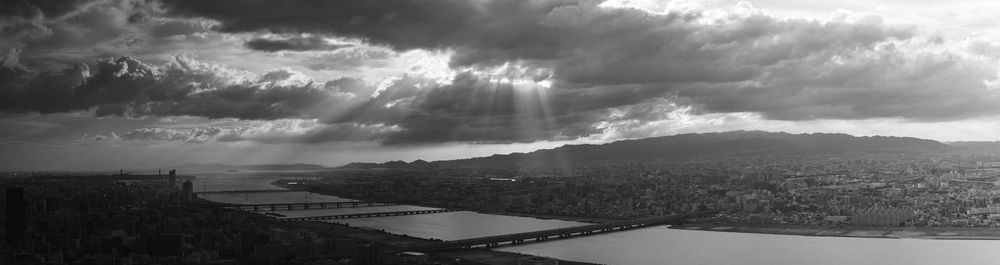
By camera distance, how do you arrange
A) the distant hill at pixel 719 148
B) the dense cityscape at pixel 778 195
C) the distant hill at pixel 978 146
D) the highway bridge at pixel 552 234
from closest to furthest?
the highway bridge at pixel 552 234 → the dense cityscape at pixel 778 195 → the distant hill at pixel 978 146 → the distant hill at pixel 719 148

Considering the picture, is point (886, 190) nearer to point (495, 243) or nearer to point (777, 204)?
point (777, 204)

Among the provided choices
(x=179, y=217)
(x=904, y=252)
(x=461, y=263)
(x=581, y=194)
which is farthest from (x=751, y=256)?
(x=581, y=194)

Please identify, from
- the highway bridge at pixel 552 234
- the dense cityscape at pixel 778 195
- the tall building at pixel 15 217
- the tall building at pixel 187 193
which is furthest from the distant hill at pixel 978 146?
the tall building at pixel 15 217

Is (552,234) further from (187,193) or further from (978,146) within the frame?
(978,146)

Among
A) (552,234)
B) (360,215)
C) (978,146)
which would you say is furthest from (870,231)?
(978,146)

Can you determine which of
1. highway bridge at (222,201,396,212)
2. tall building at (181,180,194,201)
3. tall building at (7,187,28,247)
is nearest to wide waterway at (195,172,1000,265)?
tall building at (7,187,28,247)

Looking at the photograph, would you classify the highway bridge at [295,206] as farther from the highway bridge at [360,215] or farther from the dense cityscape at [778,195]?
the highway bridge at [360,215]
